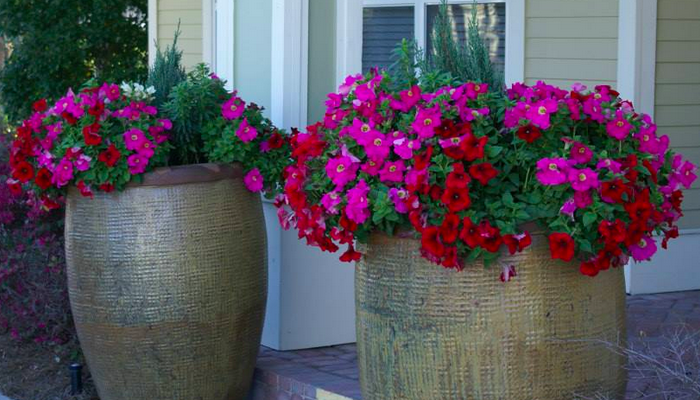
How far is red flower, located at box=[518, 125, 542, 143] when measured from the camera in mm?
3508

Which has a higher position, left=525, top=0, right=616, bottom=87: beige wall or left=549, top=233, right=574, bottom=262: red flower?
left=525, top=0, right=616, bottom=87: beige wall

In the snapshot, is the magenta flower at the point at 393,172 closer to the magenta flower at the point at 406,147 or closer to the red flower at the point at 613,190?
the magenta flower at the point at 406,147

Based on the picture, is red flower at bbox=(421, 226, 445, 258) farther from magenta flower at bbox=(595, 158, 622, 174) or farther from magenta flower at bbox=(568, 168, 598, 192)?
magenta flower at bbox=(595, 158, 622, 174)

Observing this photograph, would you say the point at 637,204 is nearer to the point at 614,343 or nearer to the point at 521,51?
the point at 614,343

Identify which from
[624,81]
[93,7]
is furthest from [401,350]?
[93,7]

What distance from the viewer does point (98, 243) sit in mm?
4797

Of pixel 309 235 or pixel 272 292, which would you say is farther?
pixel 272 292

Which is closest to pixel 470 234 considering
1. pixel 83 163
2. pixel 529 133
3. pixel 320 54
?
pixel 529 133

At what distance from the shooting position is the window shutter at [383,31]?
764 centimetres

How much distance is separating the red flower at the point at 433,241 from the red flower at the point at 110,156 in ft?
5.70

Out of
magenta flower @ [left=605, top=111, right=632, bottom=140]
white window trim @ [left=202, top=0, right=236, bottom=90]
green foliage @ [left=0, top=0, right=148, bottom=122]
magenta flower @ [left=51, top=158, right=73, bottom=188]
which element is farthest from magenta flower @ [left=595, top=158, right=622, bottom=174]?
green foliage @ [left=0, top=0, right=148, bottom=122]

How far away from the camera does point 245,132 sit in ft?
16.2

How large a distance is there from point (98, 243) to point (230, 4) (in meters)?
1.71

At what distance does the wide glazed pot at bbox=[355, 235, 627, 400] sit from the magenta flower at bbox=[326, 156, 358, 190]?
23 cm
